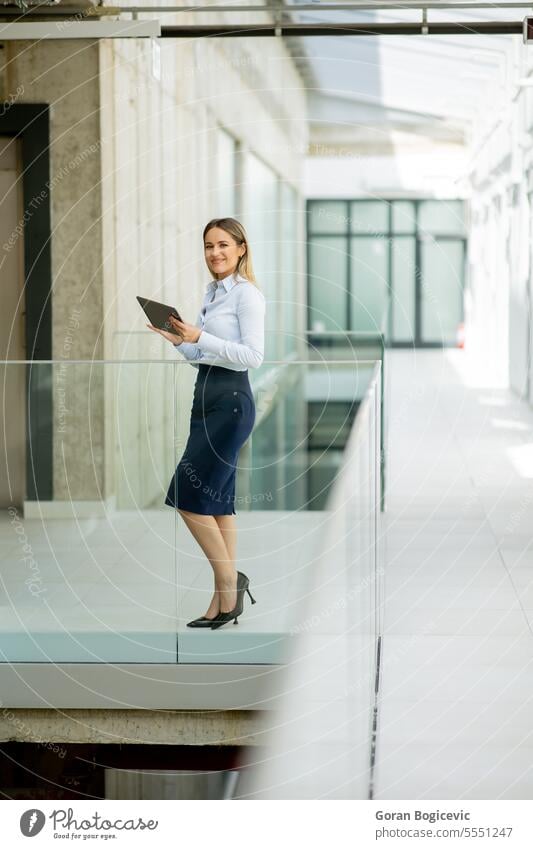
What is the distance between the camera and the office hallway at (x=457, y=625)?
12.6 feet

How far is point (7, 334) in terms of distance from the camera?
7.55m

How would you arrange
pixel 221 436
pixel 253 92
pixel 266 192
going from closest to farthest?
pixel 221 436
pixel 253 92
pixel 266 192

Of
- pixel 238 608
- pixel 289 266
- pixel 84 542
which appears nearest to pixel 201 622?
pixel 238 608

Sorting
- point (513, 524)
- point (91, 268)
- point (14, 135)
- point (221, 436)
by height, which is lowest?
point (513, 524)

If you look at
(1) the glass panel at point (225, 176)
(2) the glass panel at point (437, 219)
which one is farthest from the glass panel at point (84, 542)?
(2) the glass panel at point (437, 219)

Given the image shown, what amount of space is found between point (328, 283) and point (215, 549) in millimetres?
22970

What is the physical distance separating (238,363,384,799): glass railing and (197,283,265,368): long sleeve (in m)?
0.71

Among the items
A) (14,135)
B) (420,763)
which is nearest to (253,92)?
(14,135)

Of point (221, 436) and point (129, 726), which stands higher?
point (221, 436)

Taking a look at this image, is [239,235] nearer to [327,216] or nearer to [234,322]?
[234,322]

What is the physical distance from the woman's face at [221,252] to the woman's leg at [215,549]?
85 cm

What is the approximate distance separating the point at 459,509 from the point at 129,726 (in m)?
2.90

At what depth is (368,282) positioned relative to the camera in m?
28.0
